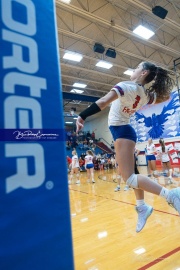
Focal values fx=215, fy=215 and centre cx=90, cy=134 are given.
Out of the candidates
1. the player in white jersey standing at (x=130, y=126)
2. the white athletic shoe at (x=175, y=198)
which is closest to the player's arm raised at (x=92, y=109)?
the player in white jersey standing at (x=130, y=126)

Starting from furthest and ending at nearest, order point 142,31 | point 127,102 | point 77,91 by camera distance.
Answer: point 77,91
point 142,31
point 127,102

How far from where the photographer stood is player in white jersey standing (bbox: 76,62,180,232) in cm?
184

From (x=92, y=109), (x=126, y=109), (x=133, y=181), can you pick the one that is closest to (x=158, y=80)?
(x=126, y=109)

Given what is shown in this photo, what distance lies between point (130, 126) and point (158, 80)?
56 centimetres

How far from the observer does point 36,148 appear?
90 centimetres

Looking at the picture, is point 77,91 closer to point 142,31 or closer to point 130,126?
point 142,31

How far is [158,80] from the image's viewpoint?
2.16 meters

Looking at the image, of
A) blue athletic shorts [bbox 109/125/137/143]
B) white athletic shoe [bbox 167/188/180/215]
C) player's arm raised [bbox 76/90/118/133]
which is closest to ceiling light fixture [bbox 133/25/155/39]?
blue athletic shorts [bbox 109/125/137/143]

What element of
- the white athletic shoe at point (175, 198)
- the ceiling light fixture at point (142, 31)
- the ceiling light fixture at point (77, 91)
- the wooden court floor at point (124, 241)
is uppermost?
the ceiling light fixture at point (77, 91)

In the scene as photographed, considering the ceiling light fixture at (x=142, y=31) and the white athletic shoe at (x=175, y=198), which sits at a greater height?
the ceiling light fixture at (x=142, y=31)

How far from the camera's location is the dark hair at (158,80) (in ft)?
6.92

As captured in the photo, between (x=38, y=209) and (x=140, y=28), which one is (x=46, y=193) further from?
(x=140, y=28)

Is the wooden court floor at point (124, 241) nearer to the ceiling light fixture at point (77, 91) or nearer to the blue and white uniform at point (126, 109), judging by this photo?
the blue and white uniform at point (126, 109)

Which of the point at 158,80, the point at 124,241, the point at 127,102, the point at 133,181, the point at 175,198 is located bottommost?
the point at 124,241
